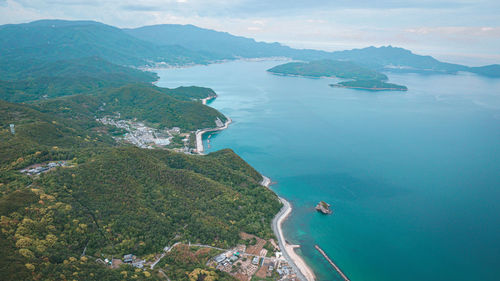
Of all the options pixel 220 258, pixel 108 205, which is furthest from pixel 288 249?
pixel 108 205

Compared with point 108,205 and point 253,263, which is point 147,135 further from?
point 253,263

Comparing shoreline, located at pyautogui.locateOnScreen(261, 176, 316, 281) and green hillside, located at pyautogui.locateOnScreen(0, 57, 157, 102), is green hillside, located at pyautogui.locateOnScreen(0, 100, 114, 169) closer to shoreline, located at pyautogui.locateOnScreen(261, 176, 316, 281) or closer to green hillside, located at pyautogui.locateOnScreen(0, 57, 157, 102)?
shoreline, located at pyautogui.locateOnScreen(261, 176, 316, 281)

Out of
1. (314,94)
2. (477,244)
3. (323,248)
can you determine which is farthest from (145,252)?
(314,94)

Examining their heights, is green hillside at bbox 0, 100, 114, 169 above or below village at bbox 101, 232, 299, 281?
above

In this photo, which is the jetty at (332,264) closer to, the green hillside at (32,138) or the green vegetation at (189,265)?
the green vegetation at (189,265)

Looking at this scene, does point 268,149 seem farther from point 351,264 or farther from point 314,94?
point 314,94

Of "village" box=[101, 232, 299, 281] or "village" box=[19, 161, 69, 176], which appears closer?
"village" box=[101, 232, 299, 281]

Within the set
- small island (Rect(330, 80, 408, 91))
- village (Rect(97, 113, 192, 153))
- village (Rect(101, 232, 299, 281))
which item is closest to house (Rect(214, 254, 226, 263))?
village (Rect(101, 232, 299, 281))

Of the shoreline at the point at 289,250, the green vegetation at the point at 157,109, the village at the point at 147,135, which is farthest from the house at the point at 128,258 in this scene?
the green vegetation at the point at 157,109
